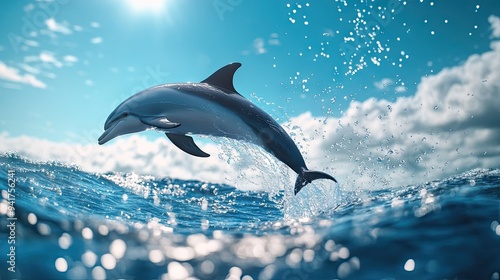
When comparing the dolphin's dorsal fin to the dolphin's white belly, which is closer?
the dolphin's white belly

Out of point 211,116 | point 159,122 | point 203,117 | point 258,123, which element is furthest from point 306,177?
point 159,122

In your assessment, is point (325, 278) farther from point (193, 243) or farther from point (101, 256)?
point (101, 256)

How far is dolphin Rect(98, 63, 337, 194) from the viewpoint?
6.61 meters

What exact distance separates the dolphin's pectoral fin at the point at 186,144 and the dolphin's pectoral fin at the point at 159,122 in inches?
31.6

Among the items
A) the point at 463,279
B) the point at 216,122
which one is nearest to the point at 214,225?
the point at 216,122

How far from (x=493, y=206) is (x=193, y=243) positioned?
449 centimetres

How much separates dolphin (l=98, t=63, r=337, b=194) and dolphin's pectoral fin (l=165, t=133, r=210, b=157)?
6.4 inches

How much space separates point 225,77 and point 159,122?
171 cm

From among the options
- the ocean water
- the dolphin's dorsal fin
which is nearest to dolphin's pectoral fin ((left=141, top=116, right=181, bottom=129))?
the dolphin's dorsal fin

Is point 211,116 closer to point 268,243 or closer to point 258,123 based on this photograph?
point 258,123

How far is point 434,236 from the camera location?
14.5ft

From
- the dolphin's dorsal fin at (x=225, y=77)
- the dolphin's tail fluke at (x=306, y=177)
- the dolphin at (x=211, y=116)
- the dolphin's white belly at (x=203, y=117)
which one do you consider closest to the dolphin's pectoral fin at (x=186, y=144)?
the dolphin at (x=211, y=116)

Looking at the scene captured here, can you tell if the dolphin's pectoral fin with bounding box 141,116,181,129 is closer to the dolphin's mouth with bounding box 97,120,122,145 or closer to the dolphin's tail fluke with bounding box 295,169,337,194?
the dolphin's mouth with bounding box 97,120,122,145

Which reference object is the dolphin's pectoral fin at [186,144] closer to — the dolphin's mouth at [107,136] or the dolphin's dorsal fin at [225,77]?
the dolphin's mouth at [107,136]
